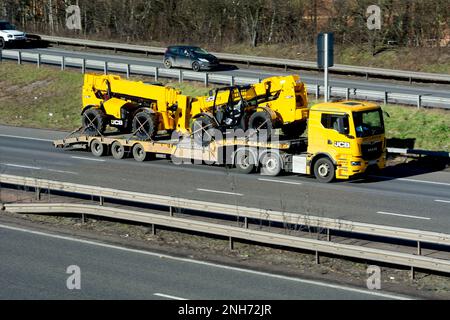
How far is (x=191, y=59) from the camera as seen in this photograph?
147 feet

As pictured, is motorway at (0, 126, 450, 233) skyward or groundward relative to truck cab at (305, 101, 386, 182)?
groundward

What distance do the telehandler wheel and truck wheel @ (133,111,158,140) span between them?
1483 mm

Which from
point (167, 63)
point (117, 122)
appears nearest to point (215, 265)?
point (117, 122)

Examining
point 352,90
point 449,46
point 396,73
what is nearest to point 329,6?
point 449,46

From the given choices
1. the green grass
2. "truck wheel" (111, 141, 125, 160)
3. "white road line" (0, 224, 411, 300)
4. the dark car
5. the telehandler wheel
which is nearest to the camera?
"white road line" (0, 224, 411, 300)

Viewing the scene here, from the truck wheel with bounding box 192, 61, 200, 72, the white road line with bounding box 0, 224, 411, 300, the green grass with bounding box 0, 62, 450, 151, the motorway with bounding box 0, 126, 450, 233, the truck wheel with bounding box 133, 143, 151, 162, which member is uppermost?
the truck wheel with bounding box 192, 61, 200, 72

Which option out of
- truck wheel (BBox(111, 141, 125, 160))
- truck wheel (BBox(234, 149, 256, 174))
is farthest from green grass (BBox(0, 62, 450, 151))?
truck wheel (BBox(111, 141, 125, 160))

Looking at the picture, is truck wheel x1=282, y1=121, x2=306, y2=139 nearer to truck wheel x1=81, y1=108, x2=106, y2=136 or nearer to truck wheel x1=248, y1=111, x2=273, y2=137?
truck wheel x1=248, y1=111, x2=273, y2=137

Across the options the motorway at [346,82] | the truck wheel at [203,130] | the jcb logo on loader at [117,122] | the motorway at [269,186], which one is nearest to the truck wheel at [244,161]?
the motorway at [269,186]

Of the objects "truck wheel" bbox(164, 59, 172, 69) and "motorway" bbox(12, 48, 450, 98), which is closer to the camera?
"motorway" bbox(12, 48, 450, 98)

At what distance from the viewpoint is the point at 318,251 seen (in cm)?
1630

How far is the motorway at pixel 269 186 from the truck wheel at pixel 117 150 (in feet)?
1.08

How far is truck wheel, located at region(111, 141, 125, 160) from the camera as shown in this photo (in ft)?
96.3

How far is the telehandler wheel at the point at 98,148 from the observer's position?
29922 mm
